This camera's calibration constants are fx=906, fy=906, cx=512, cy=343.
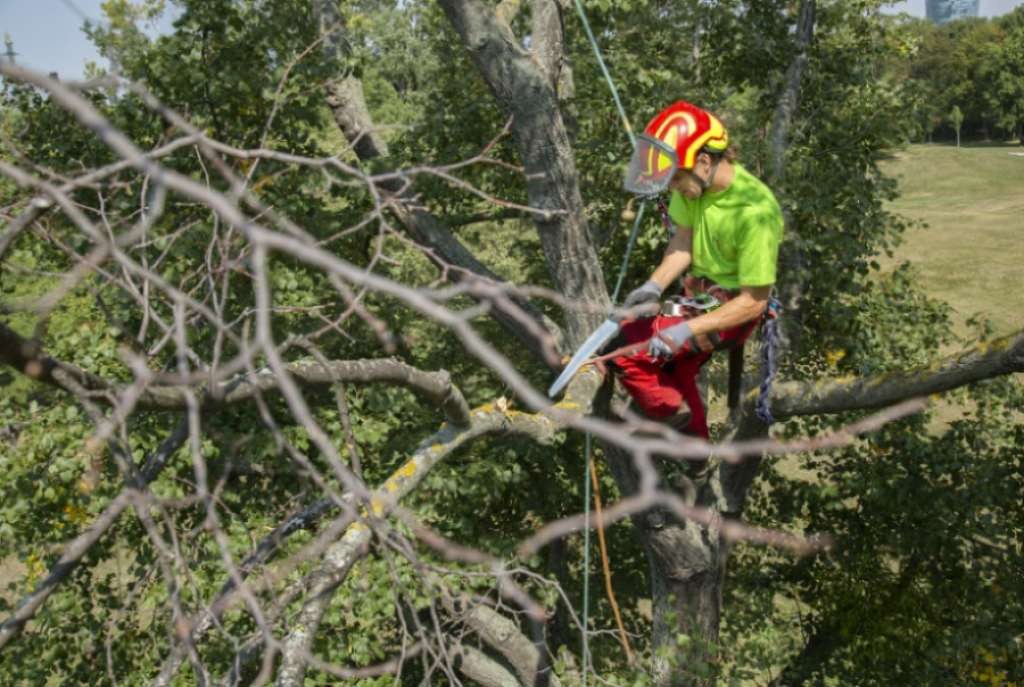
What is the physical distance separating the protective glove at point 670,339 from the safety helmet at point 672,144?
629mm

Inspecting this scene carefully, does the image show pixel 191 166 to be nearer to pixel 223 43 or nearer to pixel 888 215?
pixel 223 43

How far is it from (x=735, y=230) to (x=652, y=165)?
496 millimetres

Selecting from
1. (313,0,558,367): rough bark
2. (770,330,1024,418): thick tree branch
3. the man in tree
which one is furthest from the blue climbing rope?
(313,0,558,367): rough bark

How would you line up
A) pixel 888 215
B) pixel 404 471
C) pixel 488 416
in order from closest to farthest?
pixel 404 471, pixel 488 416, pixel 888 215

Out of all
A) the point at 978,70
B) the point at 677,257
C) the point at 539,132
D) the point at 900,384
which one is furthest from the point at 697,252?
the point at 978,70

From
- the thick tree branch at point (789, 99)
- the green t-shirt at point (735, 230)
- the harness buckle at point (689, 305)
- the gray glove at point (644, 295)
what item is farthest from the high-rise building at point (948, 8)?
the gray glove at point (644, 295)

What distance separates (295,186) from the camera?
287 inches

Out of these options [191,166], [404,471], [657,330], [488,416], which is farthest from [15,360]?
[191,166]

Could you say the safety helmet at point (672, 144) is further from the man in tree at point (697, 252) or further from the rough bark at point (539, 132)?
the rough bark at point (539, 132)

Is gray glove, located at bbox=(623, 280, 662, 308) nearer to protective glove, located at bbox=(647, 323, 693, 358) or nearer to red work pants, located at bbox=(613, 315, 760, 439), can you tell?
red work pants, located at bbox=(613, 315, 760, 439)

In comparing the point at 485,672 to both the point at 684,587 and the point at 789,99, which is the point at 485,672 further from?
the point at 789,99

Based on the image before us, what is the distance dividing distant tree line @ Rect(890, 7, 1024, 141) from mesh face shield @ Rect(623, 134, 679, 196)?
40.3 m

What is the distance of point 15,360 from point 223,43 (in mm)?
4971

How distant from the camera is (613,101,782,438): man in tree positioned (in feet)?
13.4
